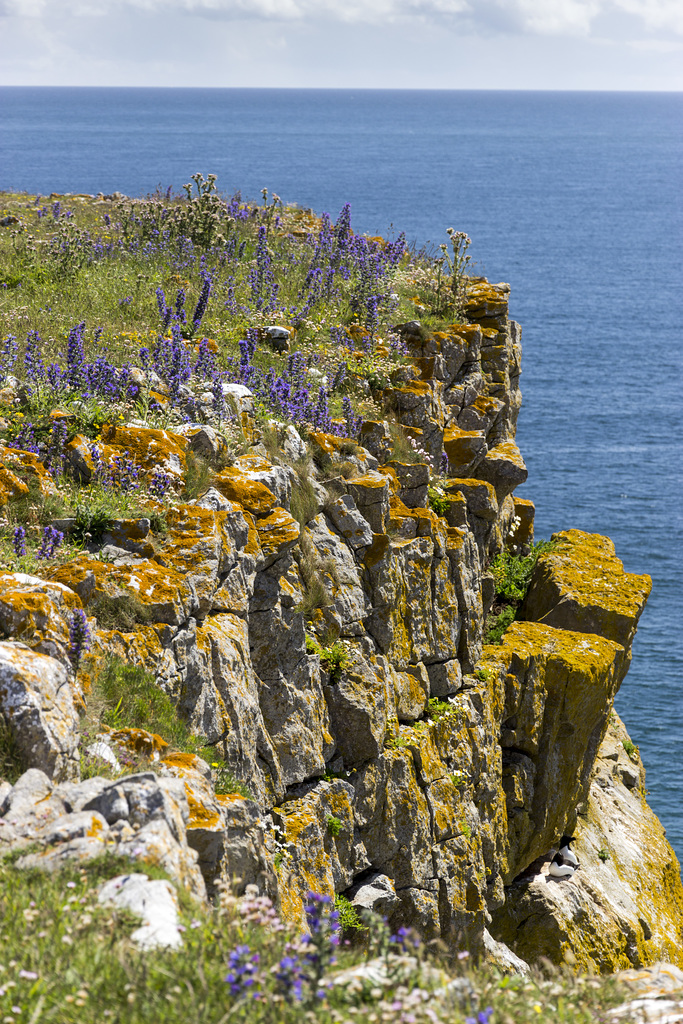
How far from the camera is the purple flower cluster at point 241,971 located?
3.57 metres

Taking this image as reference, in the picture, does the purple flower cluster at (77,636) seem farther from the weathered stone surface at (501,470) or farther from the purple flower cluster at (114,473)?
the weathered stone surface at (501,470)

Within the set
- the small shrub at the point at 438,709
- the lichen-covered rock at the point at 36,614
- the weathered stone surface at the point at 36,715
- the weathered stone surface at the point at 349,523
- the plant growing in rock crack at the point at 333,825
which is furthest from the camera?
the small shrub at the point at 438,709

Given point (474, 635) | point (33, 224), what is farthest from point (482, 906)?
point (33, 224)

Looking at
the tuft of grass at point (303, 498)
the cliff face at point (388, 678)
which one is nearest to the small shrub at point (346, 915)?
the cliff face at point (388, 678)

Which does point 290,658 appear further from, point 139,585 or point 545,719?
point 545,719

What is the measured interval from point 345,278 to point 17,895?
51.9 feet

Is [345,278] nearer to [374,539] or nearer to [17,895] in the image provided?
[374,539]

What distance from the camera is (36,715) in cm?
550

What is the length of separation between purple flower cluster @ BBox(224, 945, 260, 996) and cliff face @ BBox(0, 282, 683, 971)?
1029 mm

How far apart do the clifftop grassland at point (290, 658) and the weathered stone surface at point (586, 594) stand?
0.25 ft

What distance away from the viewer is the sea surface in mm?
32969

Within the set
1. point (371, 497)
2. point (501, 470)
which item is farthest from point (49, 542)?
point (501, 470)

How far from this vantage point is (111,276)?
16.3 m

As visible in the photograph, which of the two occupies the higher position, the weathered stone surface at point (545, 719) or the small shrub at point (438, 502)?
the small shrub at point (438, 502)
